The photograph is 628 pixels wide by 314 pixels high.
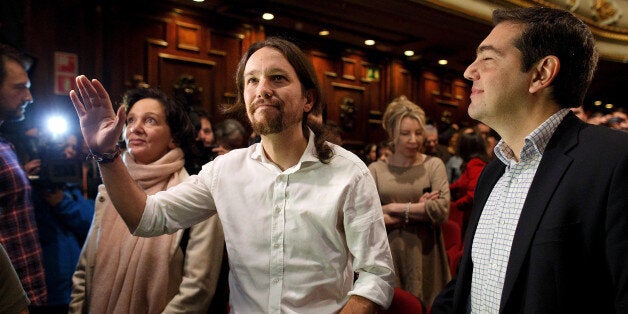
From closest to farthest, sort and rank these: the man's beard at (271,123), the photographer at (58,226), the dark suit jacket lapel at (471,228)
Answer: the dark suit jacket lapel at (471,228) → the man's beard at (271,123) → the photographer at (58,226)

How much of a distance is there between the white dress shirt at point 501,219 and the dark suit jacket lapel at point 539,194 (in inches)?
2.3

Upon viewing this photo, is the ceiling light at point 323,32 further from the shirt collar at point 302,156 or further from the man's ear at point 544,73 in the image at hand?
the man's ear at point 544,73

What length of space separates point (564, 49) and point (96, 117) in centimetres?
141

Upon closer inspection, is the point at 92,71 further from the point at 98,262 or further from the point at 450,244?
the point at 450,244

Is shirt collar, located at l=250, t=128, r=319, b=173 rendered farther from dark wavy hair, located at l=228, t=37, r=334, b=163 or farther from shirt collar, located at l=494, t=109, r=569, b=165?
shirt collar, located at l=494, t=109, r=569, b=165

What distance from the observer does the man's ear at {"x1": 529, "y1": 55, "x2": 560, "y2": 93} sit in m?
1.23

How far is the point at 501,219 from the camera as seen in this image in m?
1.26

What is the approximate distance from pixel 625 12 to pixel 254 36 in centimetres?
746

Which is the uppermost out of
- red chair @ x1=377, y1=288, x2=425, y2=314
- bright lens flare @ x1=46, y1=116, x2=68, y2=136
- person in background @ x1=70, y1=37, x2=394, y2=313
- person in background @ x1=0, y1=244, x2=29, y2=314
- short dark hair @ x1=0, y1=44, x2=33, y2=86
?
short dark hair @ x1=0, y1=44, x2=33, y2=86

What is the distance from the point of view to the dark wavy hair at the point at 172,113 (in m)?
2.01

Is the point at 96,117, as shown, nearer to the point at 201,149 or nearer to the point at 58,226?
the point at 201,149

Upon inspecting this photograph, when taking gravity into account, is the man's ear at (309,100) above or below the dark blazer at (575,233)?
above

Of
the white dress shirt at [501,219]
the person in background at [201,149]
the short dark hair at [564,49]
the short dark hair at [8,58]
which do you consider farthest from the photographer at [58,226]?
the short dark hair at [564,49]

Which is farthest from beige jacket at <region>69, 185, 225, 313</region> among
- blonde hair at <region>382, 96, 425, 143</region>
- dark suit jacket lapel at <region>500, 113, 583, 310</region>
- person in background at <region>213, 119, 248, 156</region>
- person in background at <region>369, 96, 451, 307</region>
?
blonde hair at <region>382, 96, 425, 143</region>
